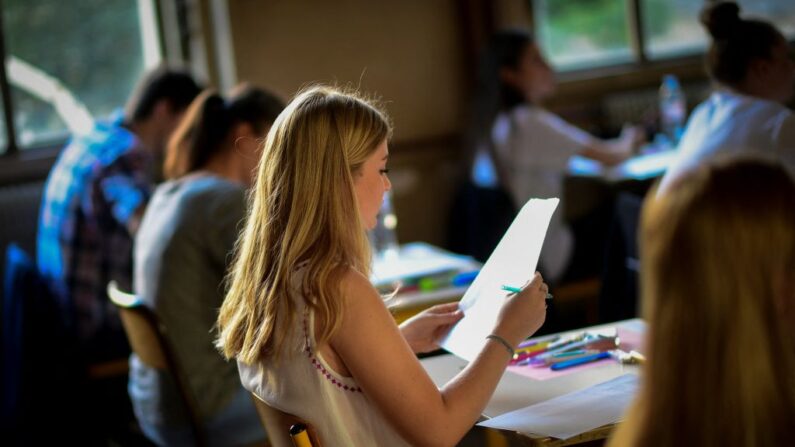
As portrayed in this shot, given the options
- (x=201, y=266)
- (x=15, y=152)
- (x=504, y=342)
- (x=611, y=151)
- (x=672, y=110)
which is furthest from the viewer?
(x=672, y=110)

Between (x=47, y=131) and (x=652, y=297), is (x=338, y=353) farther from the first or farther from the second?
(x=47, y=131)

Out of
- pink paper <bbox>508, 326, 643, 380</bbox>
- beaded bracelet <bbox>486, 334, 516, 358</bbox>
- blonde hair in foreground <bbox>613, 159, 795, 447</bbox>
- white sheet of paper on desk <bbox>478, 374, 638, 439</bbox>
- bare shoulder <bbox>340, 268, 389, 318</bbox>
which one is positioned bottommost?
Answer: pink paper <bbox>508, 326, 643, 380</bbox>

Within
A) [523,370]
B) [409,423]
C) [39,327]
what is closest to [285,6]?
[39,327]

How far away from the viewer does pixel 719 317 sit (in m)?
0.94

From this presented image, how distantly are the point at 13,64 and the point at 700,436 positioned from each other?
14.9ft

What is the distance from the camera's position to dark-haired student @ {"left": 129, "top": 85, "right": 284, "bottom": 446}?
8.61 feet

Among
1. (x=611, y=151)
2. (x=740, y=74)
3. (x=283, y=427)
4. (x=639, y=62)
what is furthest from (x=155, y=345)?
(x=639, y=62)

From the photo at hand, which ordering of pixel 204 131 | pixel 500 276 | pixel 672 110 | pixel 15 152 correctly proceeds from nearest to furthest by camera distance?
pixel 500 276 < pixel 204 131 < pixel 15 152 < pixel 672 110

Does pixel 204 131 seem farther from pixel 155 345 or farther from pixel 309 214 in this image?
pixel 309 214

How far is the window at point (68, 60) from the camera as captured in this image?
16.0 ft

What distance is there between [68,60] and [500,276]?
3735 mm

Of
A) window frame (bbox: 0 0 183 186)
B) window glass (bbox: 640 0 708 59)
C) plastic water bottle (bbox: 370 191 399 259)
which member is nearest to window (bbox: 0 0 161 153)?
window frame (bbox: 0 0 183 186)

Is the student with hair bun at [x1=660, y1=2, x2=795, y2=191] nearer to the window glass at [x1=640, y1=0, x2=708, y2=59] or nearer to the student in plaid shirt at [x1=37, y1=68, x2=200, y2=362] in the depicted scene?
the student in plaid shirt at [x1=37, y1=68, x2=200, y2=362]

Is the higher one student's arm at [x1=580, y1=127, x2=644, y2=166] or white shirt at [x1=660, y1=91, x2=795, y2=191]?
white shirt at [x1=660, y1=91, x2=795, y2=191]
